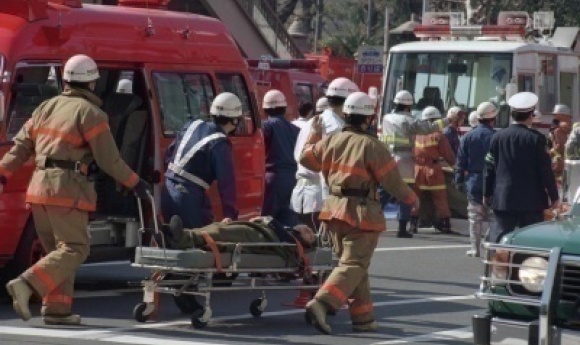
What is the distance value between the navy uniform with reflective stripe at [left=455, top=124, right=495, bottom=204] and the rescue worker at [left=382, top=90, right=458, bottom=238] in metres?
1.99

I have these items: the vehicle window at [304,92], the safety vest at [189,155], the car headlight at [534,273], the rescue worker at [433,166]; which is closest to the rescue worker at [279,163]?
the safety vest at [189,155]

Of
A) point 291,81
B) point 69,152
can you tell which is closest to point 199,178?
point 69,152

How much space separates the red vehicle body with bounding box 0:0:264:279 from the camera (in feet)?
41.0

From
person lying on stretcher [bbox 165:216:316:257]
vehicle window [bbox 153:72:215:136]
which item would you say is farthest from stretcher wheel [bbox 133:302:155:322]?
vehicle window [bbox 153:72:215:136]

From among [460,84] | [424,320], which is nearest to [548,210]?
[424,320]

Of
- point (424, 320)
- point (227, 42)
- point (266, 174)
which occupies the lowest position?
point (424, 320)

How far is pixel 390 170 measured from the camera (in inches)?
449

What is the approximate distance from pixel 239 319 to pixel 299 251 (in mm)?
860

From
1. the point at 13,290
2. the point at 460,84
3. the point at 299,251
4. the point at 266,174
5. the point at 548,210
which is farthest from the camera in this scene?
the point at 460,84

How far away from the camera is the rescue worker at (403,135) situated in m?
20.0

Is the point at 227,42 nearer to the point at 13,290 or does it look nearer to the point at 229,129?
the point at 229,129

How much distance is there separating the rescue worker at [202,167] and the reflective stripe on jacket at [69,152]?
769 mm

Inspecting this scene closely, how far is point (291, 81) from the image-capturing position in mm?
27297

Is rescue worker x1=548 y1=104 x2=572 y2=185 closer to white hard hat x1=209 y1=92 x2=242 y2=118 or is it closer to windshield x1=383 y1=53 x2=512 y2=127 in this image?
windshield x1=383 y1=53 x2=512 y2=127
